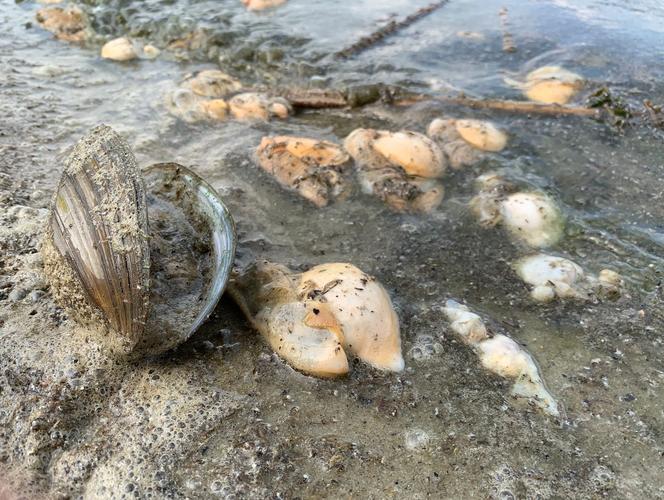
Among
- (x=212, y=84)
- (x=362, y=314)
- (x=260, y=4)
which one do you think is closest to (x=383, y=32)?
(x=260, y=4)

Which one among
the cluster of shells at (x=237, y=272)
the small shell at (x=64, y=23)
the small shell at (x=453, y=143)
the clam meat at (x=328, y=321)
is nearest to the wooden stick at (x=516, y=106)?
the small shell at (x=453, y=143)

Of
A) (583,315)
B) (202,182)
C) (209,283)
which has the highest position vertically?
(202,182)

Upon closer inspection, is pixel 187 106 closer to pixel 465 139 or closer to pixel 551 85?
pixel 465 139

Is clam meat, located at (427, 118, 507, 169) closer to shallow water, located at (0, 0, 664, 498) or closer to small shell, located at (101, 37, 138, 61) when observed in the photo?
shallow water, located at (0, 0, 664, 498)

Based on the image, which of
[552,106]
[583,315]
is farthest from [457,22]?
[583,315]

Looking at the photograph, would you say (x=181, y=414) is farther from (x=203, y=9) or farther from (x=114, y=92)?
(x=203, y=9)

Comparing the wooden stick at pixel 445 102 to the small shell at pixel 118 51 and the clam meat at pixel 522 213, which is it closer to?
the clam meat at pixel 522 213
